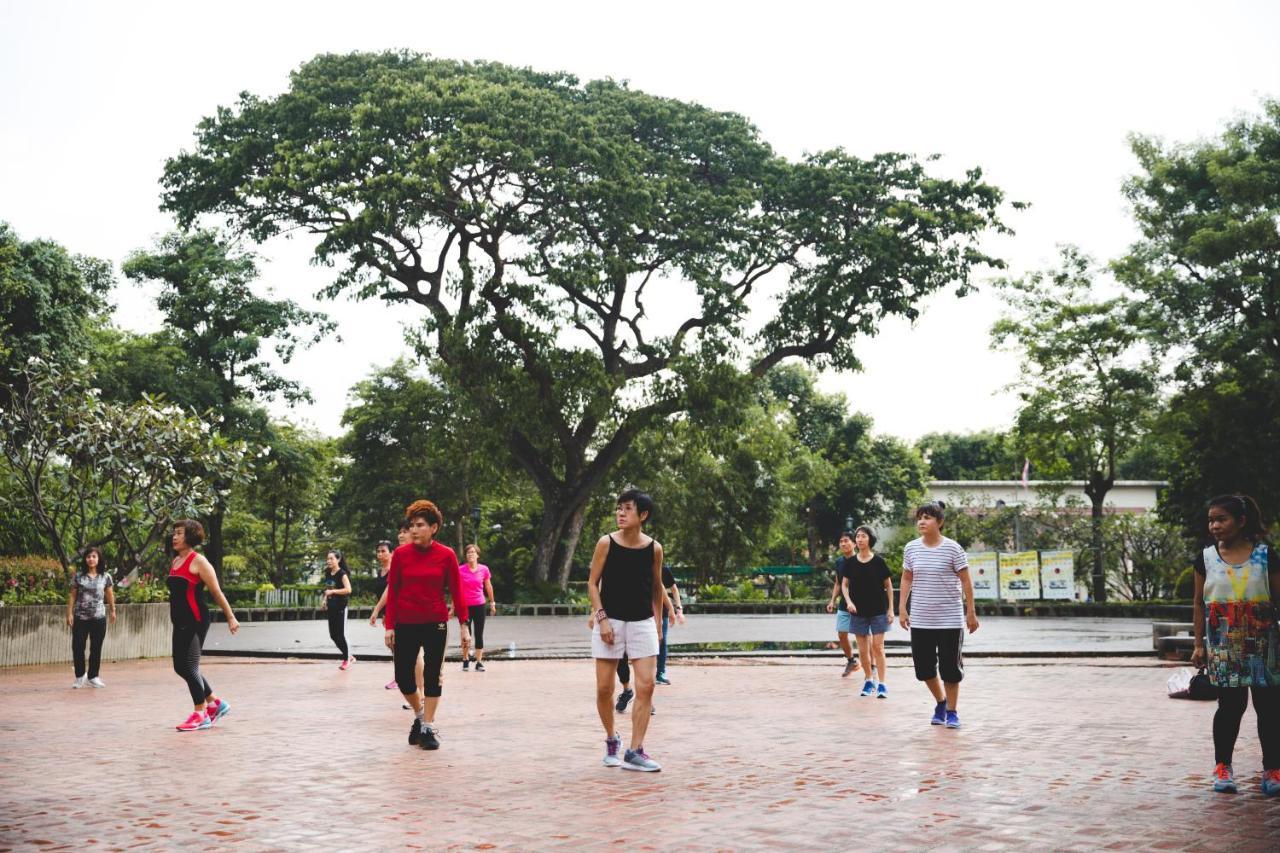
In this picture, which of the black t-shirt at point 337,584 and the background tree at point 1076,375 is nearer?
the black t-shirt at point 337,584

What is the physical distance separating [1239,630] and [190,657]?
7.66 m

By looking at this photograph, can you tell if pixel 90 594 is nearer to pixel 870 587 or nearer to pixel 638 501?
pixel 870 587

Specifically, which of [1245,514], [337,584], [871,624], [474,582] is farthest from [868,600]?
[337,584]

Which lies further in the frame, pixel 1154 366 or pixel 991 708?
pixel 1154 366

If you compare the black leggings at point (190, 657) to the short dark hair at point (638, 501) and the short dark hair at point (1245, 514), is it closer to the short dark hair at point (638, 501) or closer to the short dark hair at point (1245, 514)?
the short dark hair at point (638, 501)

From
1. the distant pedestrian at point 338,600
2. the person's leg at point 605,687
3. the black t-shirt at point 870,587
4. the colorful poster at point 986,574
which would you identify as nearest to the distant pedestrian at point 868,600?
the black t-shirt at point 870,587

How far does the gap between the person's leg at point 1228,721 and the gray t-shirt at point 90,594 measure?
1256cm

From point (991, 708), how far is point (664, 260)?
85.4 ft

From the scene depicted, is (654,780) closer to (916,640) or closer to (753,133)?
(916,640)

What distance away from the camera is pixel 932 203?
1390 inches

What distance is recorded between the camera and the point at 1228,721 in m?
6.51

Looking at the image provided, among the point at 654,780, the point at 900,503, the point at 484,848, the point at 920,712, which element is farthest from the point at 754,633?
the point at 900,503

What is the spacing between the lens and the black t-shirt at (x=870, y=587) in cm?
1253

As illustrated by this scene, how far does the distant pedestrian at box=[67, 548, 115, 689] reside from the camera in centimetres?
1427
